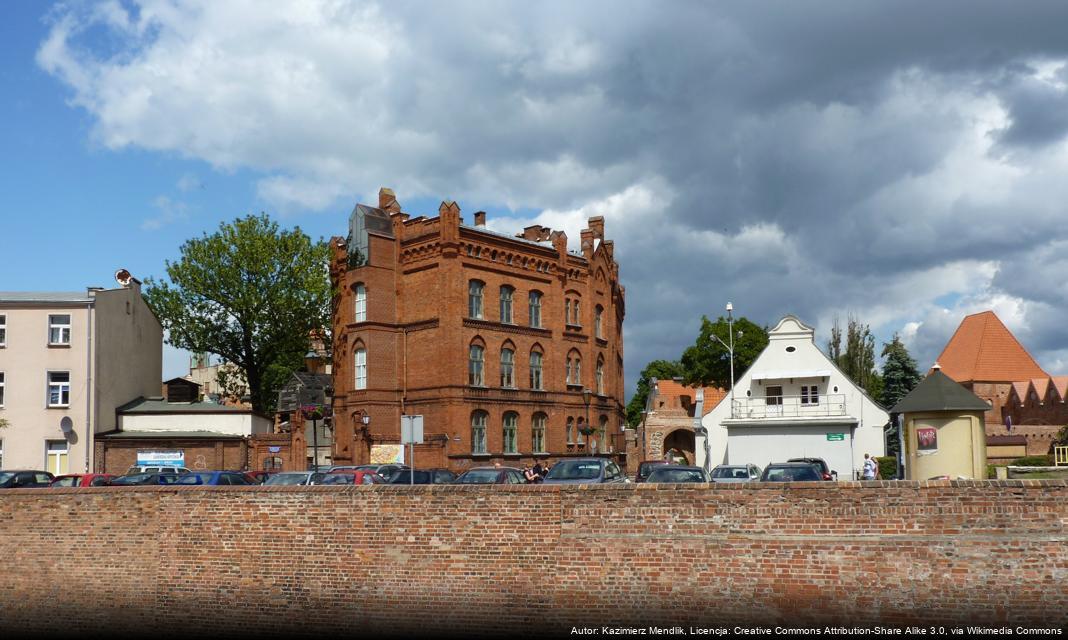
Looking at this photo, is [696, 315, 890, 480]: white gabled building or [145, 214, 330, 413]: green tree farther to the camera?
[145, 214, 330, 413]: green tree

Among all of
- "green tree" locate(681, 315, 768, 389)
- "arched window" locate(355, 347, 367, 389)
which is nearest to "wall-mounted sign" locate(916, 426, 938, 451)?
"arched window" locate(355, 347, 367, 389)

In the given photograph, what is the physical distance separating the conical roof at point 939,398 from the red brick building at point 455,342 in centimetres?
2233

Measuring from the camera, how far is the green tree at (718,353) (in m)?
78.9

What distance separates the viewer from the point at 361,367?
52.5 meters

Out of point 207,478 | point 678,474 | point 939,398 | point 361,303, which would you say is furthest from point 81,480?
point 361,303

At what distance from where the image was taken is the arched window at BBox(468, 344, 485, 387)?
51531 mm

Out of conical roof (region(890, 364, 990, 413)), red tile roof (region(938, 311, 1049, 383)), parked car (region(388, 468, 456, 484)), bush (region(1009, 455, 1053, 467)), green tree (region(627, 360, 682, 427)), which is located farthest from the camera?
green tree (region(627, 360, 682, 427))

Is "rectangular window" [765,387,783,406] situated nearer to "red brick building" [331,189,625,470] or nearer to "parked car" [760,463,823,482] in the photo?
"red brick building" [331,189,625,470]

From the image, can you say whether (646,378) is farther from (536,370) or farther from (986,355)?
(536,370)

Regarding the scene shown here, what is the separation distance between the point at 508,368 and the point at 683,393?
29.6m

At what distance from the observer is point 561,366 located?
56.2m

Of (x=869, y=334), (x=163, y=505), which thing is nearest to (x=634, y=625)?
(x=163, y=505)

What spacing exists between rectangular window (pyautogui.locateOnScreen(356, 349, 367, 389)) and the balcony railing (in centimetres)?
1915

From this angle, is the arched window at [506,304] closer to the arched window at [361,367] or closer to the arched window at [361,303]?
the arched window at [361,303]
